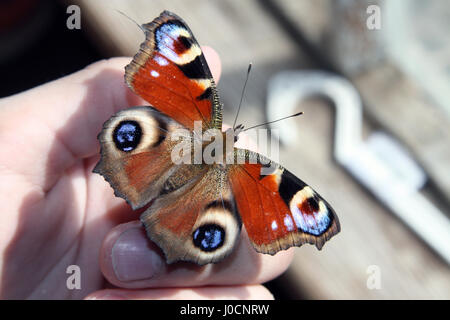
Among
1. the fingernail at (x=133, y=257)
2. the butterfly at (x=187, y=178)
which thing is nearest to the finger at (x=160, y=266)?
the fingernail at (x=133, y=257)

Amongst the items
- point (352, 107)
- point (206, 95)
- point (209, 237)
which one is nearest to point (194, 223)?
point (209, 237)

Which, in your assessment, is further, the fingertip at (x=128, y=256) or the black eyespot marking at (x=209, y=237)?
the fingertip at (x=128, y=256)

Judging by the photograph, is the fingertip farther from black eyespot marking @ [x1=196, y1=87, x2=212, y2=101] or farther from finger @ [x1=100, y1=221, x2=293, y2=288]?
black eyespot marking @ [x1=196, y1=87, x2=212, y2=101]

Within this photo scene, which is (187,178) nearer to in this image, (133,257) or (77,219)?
(133,257)

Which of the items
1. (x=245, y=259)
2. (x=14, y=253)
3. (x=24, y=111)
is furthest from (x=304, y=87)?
(x=14, y=253)

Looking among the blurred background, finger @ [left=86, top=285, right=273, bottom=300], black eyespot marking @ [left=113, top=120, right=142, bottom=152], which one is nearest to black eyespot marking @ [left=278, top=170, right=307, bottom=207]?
black eyespot marking @ [left=113, top=120, right=142, bottom=152]

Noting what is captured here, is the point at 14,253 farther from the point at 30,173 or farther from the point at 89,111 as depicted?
the point at 89,111

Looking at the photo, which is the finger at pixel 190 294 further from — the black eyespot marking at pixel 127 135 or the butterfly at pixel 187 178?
the black eyespot marking at pixel 127 135
